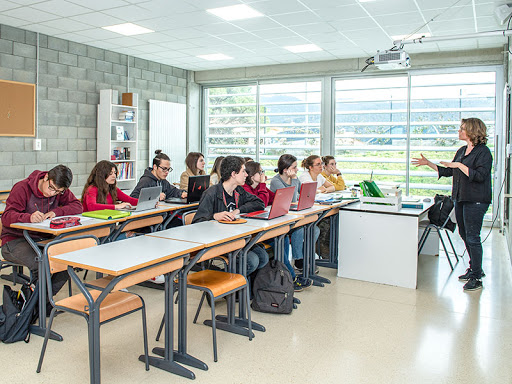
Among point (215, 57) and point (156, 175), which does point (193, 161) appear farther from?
point (215, 57)

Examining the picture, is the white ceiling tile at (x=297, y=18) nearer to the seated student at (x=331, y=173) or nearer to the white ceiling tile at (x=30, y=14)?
the seated student at (x=331, y=173)

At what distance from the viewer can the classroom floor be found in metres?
2.68

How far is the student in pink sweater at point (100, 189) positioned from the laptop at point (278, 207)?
1231 mm

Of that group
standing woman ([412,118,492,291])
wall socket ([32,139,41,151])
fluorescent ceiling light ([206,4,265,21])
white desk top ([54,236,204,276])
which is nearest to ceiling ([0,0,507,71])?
fluorescent ceiling light ([206,4,265,21])

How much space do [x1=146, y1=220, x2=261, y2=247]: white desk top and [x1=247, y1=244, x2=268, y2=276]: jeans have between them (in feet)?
0.98

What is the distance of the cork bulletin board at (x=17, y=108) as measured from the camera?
6352mm

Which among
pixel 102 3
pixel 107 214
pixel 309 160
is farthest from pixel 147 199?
pixel 102 3

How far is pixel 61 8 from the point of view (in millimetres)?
5594

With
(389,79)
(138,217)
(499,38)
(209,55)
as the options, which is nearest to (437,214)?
(138,217)

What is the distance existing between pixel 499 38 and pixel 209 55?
15.0 ft

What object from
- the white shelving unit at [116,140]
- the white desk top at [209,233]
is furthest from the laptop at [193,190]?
the white shelving unit at [116,140]

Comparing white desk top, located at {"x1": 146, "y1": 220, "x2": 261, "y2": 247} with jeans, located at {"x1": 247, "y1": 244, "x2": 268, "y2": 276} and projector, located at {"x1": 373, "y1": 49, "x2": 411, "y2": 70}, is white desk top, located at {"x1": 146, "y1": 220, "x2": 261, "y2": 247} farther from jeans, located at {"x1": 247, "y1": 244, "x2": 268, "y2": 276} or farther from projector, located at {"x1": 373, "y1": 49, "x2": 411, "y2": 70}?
projector, located at {"x1": 373, "y1": 49, "x2": 411, "y2": 70}

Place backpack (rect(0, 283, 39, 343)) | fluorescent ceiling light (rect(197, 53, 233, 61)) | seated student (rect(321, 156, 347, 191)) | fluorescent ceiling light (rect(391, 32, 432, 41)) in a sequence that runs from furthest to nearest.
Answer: fluorescent ceiling light (rect(197, 53, 233, 61)) < fluorescent ceiling light (rect(391, 32, 432, 41)) < seated student (rect(321, 156, 347, 191)) < backpack (rect(0, 283, 39, 343))

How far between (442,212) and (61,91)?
5631mm
